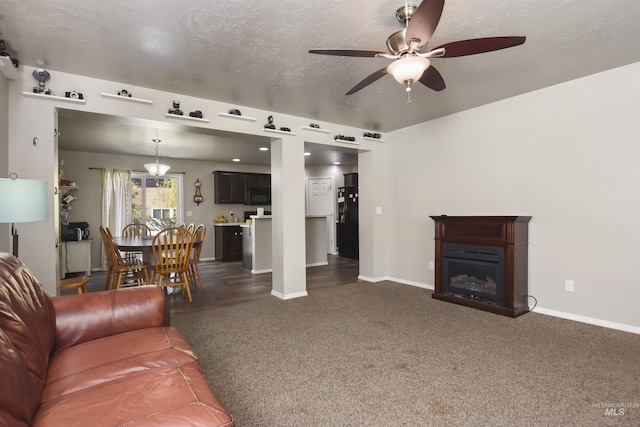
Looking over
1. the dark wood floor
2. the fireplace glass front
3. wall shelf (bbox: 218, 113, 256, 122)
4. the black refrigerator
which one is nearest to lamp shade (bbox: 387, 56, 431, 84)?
wall shelf (bbox: 218, 113, 256, 122)

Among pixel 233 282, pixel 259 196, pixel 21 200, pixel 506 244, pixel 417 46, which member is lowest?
pixel 233 282

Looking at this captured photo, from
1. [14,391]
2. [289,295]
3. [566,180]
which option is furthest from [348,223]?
[14,391]

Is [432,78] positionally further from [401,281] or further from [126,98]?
[401,281]

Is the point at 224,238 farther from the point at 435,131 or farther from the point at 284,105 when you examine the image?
the point at 435,131

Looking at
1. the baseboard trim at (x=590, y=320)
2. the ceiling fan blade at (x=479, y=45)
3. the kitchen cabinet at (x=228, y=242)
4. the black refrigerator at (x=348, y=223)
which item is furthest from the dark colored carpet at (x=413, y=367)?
the black refrigerator at (x=348, y=223)

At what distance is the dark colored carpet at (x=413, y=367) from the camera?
180 cm

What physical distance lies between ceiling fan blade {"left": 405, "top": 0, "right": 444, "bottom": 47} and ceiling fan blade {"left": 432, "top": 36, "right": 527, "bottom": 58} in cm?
16

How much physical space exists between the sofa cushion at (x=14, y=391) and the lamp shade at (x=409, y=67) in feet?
7.13

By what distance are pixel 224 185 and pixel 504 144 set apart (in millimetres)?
6191

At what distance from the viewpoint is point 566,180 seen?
11.1 feet

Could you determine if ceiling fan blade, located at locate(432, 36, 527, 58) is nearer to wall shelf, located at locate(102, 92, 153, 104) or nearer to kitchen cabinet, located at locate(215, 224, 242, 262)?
wall shelf, located at locate(102, 92, 153, 104)

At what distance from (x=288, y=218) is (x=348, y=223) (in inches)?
154

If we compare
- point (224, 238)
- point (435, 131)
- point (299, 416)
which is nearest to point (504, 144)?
point (435, 131)

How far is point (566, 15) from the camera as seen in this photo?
7.11 ft
